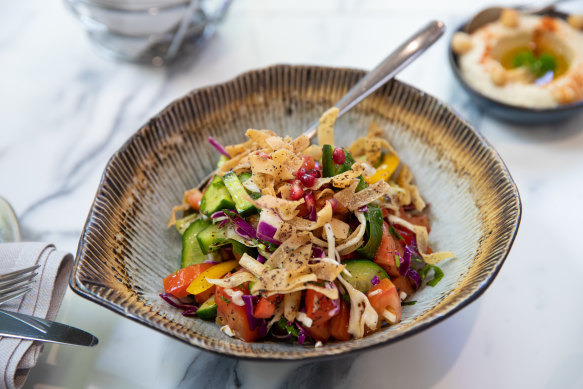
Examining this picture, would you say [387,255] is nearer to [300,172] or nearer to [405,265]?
[405,265]

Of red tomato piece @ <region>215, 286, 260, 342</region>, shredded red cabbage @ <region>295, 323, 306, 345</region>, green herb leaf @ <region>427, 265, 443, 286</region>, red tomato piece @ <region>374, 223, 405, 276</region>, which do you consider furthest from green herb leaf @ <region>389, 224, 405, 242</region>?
red tomato piece @ <region>215, 286, 260, 342</region>

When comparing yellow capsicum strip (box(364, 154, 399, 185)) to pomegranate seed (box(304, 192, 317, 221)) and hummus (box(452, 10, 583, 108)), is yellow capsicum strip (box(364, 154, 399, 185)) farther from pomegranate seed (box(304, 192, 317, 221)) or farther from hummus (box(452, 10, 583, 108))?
hummus (box(452, 10, 583, 108))

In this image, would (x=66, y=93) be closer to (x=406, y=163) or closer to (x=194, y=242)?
(x=194, y=242)

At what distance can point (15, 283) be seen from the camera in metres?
2.01

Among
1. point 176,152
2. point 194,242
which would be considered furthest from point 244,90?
point 194,242

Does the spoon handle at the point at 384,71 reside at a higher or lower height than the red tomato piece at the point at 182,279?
higher

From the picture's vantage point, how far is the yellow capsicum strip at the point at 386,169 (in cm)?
215

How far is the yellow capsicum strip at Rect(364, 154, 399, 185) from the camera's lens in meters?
2.15

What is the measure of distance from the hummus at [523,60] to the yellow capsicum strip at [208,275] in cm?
196

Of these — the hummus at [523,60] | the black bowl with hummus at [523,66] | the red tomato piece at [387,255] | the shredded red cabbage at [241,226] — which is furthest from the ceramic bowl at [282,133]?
the hummus at [523,60]

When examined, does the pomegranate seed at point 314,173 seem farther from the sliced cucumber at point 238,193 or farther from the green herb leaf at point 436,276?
the green herb leaf at point 436,276

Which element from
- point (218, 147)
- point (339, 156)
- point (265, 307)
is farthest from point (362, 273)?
point (218, 147)

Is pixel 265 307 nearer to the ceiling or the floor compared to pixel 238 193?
nearer to the floor

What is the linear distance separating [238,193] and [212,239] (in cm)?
22
